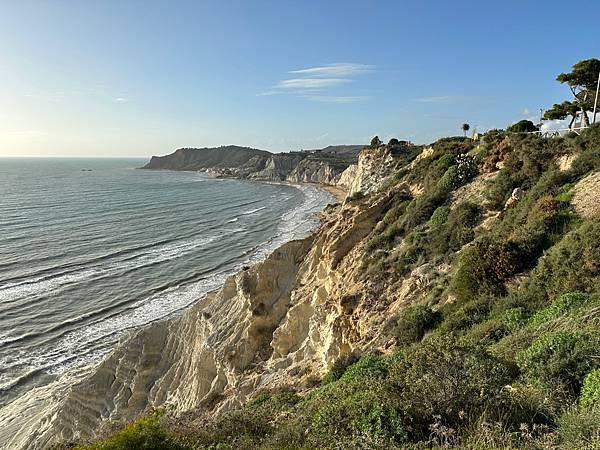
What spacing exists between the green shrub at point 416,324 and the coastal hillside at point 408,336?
0.04 meters

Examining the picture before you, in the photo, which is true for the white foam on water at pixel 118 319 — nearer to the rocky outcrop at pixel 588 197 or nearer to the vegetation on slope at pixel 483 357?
the vegetation on slope at pixel 483 357

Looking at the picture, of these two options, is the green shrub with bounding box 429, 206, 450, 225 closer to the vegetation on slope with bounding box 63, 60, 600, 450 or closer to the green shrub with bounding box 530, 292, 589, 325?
the vegetation on slope with bounding box 63, 60, 600, 450

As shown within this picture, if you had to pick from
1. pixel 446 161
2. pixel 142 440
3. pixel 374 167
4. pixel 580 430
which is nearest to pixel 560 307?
pixel 580 430

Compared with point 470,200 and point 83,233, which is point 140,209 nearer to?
point 83,233

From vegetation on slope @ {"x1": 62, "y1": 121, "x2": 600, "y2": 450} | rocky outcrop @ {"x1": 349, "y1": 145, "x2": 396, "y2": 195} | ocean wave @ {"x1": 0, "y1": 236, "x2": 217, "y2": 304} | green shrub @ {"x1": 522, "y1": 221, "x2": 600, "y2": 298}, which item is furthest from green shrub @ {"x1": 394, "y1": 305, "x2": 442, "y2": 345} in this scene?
rocky outcrop @ {"x1": 349, "y1": 145, "x2": 396, "y2": 195}

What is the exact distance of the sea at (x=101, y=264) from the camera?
24.7 meters

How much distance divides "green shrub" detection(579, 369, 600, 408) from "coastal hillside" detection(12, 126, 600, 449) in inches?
1.4

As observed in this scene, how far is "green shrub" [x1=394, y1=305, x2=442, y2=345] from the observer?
411 inches

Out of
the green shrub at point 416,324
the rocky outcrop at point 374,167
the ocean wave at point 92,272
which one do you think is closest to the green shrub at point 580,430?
the green shrub at point 416,324

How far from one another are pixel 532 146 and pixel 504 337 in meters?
11.8

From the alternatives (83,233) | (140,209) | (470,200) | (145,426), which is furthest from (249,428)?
(140,209)

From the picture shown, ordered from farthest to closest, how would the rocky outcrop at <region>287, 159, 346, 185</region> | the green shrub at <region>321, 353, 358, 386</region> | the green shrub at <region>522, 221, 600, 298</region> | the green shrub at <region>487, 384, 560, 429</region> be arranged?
the rocky outcrop at <region>287, 159, 346, 185</region> < the green shrub at <region>321, 353, 358, 386</region> < the green shrub at <region>522, 221, 600, 298</region> < the green shrub at <region>487, 384, 560, 429</region>

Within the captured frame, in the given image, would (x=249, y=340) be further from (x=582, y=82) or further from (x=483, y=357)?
(x=582, y=82)

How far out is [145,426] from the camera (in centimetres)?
634
